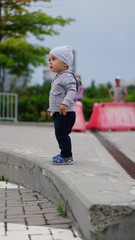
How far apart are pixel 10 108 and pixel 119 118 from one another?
5675mm

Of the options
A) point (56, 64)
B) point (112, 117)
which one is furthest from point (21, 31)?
point (56, 64)

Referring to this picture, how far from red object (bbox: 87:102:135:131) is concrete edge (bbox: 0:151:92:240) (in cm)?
889

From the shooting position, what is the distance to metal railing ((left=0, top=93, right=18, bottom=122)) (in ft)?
61.1

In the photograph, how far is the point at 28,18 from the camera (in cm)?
2259

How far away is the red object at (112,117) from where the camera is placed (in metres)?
14.8

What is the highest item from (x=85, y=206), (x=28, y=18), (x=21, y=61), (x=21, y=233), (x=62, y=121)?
(x=28, y=18)

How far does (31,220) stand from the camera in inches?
148

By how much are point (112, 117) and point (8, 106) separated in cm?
532

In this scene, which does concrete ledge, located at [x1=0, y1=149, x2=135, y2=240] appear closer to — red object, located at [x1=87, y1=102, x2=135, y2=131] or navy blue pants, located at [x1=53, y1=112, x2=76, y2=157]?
navy blue pants, located at [x1=53, y1=112, x2=76, y2=157]

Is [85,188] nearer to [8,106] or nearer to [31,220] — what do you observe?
[31,220]

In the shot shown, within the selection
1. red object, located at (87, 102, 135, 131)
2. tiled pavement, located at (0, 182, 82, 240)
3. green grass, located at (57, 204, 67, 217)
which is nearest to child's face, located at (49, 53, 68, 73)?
tiled pavement, located at (0, 182, 82, 240)

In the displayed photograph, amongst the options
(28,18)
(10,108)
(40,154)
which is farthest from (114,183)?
(28,18)

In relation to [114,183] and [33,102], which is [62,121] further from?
[33,102]

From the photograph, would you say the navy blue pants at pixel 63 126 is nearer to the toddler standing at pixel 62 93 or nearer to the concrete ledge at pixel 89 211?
the toddler standing at pixel 62 93
